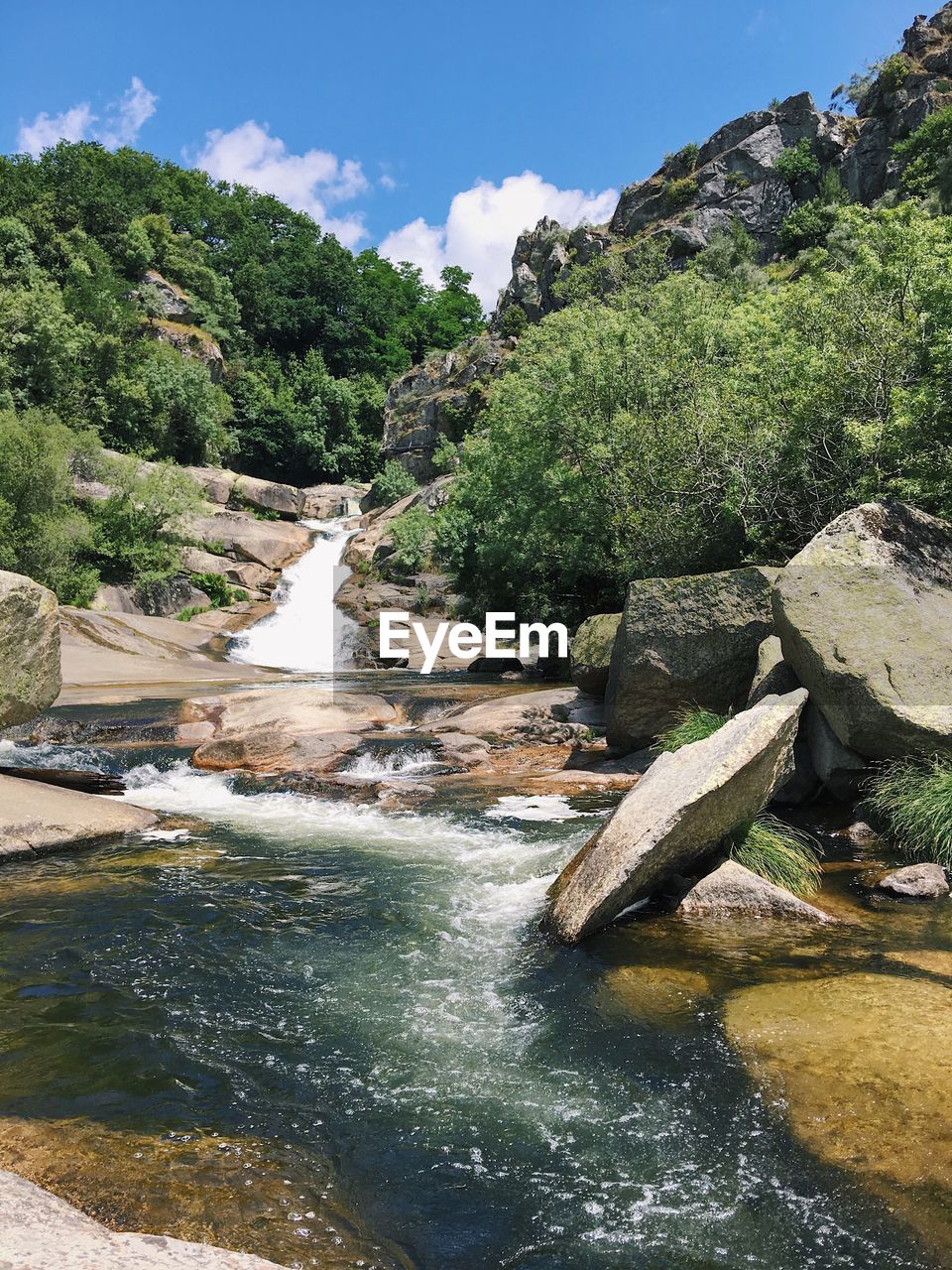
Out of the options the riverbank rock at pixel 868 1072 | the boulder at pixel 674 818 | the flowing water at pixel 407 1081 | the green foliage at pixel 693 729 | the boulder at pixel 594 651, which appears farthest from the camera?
the boulder at pixel 594 651

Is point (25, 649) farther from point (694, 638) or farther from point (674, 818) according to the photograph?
point (694, 638)

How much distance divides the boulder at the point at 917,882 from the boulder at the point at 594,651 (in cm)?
837

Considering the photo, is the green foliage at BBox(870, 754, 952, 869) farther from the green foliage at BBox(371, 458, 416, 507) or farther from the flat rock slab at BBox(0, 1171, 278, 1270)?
the green foliage at BBox(371, 458, 416, 507)

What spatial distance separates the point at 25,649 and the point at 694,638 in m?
9.46

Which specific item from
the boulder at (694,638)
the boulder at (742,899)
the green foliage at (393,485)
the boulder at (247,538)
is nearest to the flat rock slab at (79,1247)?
the boulder at (742,899)

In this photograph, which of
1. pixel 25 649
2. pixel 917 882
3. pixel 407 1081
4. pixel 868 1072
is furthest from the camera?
pixel 25 649

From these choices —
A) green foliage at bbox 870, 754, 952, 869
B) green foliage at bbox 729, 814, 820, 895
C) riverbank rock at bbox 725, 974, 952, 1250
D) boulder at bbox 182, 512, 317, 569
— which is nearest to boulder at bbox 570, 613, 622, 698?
green foliage at bbox 870, 754, 952, 869

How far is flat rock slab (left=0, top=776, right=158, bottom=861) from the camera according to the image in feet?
33.2

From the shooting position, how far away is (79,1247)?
2.90m

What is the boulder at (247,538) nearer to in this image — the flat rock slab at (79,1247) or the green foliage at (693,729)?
the green foliage at (693,729)

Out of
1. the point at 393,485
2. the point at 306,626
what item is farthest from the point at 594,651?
the point at 393,485

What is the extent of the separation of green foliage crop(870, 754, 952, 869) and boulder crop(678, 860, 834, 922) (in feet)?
6.30

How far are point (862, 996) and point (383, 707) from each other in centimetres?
1406

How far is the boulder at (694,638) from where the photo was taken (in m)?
12.6
